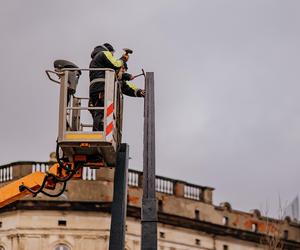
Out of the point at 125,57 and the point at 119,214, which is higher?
the point at 125,57

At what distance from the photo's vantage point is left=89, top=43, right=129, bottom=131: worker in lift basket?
49.1 ft

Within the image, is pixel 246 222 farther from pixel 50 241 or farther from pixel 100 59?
pixel 100 59

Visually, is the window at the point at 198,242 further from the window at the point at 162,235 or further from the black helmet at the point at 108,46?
the black helmet at the point at 108,46

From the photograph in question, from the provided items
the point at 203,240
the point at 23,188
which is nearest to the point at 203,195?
the point at 203,240

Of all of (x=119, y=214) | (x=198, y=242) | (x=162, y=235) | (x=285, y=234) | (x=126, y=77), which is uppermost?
(x=285, y=234)

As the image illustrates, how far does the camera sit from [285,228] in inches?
2724

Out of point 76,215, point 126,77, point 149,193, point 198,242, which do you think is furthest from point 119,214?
point 198,242

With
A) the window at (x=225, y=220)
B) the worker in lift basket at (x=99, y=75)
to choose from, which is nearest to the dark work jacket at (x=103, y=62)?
the worker in lift basket at (x=99, y=75)

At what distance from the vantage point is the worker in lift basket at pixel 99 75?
49.1 ft

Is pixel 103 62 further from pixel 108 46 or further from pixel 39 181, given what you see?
pixel 39 181

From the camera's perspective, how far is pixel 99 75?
1504 centimetres

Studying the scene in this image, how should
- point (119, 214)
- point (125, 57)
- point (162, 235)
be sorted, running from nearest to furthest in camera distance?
point (119, 214) → point (125, 57) → point (162, 235)

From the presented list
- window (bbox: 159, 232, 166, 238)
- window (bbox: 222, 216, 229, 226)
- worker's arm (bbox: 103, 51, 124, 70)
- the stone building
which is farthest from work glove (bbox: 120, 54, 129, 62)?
window (bbox: 222, 216, 229, 226)

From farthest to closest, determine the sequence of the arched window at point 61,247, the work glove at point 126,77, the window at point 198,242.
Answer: the window at point 198,242, the arched window at point 61,247, the work glove at point 126,77
